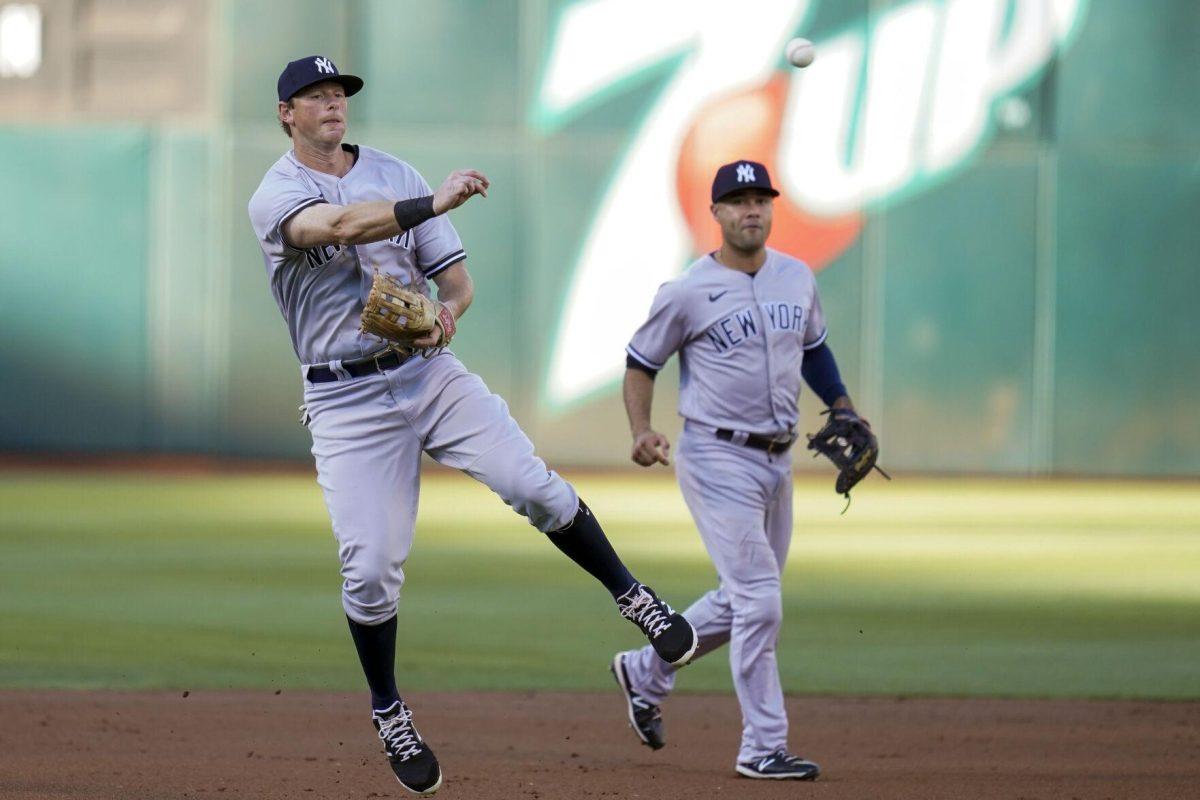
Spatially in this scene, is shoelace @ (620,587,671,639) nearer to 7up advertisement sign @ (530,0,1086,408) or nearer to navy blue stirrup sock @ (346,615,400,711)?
navy blue stirrup sock @ (346,615,400,711)

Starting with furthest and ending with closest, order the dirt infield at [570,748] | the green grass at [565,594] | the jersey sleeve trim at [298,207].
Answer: the green grass at [565,594], the dirt infield at [570,748], the jersey sleeve trim at [298,207]

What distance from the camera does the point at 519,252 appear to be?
18.0 metres

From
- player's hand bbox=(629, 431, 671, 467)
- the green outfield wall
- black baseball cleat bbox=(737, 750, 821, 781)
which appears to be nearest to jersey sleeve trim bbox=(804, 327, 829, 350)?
player's hand bbox=(629, 431, 671, 467)

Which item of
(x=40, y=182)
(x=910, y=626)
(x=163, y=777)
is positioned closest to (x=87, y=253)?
(x=40, y=182)

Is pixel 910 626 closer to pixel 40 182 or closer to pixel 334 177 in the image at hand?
pixel 334 177

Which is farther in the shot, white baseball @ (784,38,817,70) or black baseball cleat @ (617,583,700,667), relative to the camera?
white baseball @ (784,38,817,70)

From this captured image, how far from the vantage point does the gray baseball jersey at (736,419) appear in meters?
5.93

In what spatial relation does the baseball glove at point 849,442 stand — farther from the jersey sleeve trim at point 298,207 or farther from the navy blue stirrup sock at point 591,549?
the jersey sleeve trim at point 298,207

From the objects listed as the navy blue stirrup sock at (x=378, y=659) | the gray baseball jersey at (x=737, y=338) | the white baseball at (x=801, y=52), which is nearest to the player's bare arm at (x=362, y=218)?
the navy blue stirrup sock at (x=378, y=659)

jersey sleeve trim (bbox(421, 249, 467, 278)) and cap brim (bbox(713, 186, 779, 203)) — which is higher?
cap brim (bbox(713, 186, 779, 203))

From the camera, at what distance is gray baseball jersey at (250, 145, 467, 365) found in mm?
5094

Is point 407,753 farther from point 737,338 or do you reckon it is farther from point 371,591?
point 737,338

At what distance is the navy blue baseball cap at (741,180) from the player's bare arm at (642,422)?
0.70 m

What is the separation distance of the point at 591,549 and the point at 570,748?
146 centimetres
